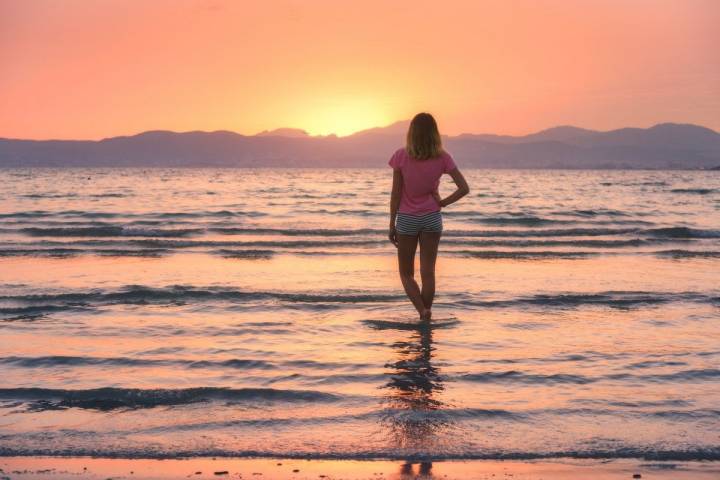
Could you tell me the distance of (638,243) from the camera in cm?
1878

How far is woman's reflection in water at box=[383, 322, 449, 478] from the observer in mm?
4371

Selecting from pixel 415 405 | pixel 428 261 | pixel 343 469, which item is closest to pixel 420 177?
pixel 428 261

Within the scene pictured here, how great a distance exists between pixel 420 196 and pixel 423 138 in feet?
2.00

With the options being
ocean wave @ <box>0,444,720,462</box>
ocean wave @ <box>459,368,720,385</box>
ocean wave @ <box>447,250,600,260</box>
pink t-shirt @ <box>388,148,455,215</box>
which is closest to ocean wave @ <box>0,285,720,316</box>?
pink t-shirt @ <box>388,148,455,215</box>

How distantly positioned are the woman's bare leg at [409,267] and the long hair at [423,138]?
899mm

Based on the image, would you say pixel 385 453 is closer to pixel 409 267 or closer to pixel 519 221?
pixel 409 267

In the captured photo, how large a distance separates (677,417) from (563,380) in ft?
3.37

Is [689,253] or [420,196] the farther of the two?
[689,253]

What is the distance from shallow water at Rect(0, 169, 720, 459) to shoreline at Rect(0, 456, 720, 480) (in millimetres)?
123

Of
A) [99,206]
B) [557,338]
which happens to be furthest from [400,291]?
[99,206]

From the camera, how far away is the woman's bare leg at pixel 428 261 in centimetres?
815

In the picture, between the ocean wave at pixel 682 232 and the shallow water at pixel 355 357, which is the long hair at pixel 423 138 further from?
the ocean wave at pixel 682 232

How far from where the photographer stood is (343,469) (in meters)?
4.12

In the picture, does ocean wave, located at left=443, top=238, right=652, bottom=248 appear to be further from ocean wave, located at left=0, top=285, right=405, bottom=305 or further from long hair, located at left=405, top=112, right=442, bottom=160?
long hair, located at left=405, top=112, right=442, bottom=160
